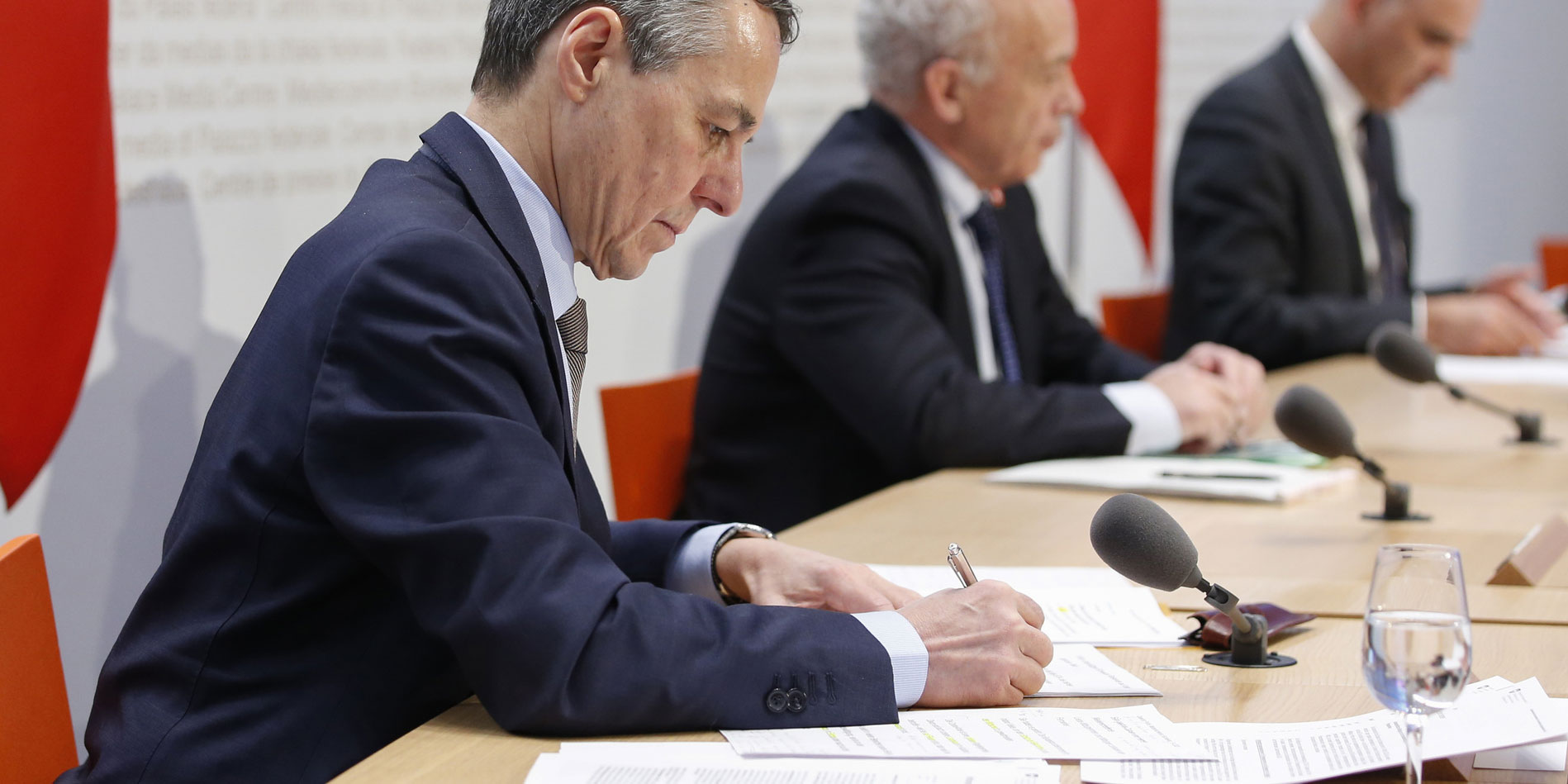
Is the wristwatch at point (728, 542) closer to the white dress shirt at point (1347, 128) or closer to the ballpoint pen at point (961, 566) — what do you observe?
the ballpoint pen at point (961, 566)

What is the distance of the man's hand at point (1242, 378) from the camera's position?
8.32 feet

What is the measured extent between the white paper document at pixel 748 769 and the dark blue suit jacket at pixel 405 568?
0.04 m

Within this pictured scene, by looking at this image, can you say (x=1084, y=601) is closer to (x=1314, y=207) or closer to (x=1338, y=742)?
(x=1338, y=742)

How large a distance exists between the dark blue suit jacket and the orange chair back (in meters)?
4.63

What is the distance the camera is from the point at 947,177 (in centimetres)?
272

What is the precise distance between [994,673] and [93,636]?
1520 mm

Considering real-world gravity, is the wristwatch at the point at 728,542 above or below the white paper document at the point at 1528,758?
above

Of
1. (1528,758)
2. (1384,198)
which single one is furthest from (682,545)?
(1384,198)

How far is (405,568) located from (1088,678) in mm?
586

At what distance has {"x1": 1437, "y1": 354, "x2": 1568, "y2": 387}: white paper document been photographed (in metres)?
3.21

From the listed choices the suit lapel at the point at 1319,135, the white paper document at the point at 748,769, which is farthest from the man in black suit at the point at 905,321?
the suit lapel at the point at 1319,135

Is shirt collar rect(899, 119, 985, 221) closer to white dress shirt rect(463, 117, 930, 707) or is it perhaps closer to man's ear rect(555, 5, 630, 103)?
white dress shirt rect(463, 117, 930, 707)

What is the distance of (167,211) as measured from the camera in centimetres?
221

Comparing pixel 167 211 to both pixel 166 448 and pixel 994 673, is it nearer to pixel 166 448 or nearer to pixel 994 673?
pixel 166 448
